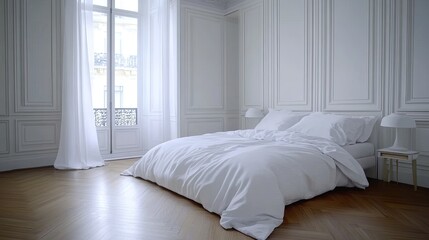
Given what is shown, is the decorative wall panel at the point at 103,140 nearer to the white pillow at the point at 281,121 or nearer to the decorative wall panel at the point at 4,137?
the decorative wall panel at the point at 4,137

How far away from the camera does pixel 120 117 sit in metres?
5.41

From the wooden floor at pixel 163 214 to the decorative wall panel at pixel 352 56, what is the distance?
1141mm

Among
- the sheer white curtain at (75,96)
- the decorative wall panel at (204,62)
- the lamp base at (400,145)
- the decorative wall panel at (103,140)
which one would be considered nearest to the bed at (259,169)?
the lamp base at (400,145)

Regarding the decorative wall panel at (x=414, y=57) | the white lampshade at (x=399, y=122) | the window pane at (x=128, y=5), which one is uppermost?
the window pane at (x=128, y=5)

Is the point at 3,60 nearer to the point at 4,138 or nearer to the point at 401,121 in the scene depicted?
the point at 4,138

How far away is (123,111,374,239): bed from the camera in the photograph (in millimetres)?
2170

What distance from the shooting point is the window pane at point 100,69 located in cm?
504

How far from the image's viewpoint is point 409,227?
2.16m

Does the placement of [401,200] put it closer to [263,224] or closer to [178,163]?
[263,224]

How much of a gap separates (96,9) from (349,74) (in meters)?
4.20

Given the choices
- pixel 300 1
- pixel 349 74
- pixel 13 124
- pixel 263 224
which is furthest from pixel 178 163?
pixel 300 1

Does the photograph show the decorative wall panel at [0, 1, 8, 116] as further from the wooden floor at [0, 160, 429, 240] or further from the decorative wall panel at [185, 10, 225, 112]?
the decorative wall panel at [185, 10, 225, 112]

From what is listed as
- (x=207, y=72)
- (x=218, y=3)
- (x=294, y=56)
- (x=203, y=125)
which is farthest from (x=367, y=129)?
(x=218, y=3)

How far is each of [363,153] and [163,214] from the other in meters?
2.45
